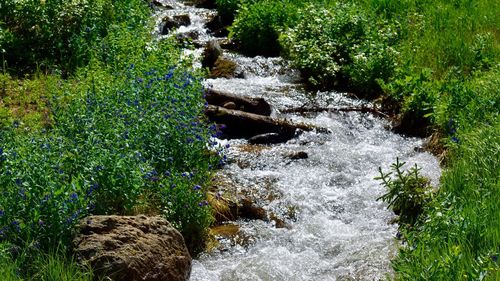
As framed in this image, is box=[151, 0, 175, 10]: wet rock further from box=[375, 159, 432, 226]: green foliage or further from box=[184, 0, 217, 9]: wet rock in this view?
box=[375, 159, 432, 226]: green foliage

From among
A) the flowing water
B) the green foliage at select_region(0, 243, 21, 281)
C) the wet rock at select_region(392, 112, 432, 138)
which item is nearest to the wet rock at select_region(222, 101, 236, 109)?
the flowing water

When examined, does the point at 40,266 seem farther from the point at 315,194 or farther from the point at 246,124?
the point at 246,124

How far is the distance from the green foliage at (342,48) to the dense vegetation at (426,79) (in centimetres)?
2

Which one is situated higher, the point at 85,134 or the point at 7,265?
the point at 85,134

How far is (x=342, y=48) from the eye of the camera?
42.5ft

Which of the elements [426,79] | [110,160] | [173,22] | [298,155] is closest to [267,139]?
[298,155]

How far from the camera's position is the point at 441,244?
5773 mm

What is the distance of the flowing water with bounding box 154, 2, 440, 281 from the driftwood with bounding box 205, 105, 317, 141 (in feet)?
0.83

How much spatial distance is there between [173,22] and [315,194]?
8.52 metres

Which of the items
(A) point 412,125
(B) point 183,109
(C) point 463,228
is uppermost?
(C) point 463,228

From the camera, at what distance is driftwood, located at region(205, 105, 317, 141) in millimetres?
10672

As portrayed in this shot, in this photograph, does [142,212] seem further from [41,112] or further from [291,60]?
[291,60]

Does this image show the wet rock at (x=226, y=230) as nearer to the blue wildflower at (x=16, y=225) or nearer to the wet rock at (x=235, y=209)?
the wet rock at (x=235, y=209)

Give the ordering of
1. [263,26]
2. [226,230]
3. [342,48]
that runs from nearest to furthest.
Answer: [226,230]
[342,48]
[263,26]
